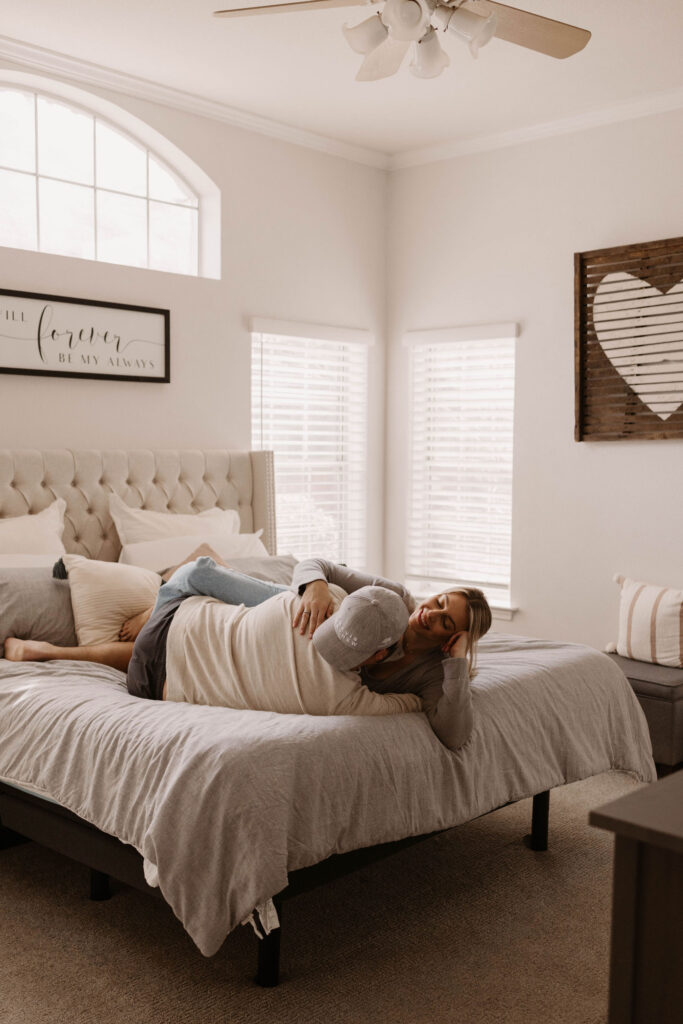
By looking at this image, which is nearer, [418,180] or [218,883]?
[218,883]

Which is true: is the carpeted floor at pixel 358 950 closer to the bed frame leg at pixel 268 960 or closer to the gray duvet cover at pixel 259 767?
the bed frame leg at pixel 268 960

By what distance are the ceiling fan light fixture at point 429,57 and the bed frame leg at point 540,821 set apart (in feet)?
7.44

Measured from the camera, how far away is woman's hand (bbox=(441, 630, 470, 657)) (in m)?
2.60

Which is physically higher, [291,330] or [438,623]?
[291,330]

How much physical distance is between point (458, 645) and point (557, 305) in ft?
9.18

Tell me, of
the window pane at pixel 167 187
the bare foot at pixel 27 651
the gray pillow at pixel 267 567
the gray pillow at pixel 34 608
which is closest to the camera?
the bare foot at pixel 27 651

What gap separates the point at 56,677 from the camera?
2986 millimetres

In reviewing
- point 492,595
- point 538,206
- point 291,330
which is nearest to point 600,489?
point 492,595

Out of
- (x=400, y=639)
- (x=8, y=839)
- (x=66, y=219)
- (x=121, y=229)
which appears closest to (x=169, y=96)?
(x=121, y=229)

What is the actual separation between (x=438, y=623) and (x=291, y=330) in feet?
9.38

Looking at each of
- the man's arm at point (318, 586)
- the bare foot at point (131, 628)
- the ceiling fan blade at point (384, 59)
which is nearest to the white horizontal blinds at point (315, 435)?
the bare foot at point (131, 628)

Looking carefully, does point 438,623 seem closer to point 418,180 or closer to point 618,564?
point 618,564

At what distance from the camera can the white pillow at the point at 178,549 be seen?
398 cm

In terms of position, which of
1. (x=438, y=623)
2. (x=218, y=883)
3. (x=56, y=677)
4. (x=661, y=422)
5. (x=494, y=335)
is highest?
(x=494, y=335)
